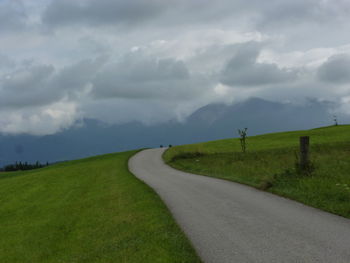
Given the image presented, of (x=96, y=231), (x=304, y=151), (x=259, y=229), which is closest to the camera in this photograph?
(x=259, y=229)

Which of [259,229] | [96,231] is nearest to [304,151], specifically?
[259,229]

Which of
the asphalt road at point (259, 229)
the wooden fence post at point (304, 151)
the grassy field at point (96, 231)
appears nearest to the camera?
the asphalt road at point (259, 229)

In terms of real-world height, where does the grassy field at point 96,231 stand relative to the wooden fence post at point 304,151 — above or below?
below

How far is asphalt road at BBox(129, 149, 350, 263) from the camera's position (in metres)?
8.12

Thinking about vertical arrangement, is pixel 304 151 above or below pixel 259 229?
above

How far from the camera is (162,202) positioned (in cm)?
1584

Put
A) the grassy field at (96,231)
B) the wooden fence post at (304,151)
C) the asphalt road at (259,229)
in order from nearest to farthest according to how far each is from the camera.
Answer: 1. the asphalt road at (259,229)
2. the grassy field at (96,231)
3. the wooden fence post at (304,151)

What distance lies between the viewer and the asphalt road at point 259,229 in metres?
8.12

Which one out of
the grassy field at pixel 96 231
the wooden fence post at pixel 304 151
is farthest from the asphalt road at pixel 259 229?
the wooden fence post at pixel 304 151

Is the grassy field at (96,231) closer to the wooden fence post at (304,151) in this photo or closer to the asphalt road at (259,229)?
the asphalt road at (259,229)

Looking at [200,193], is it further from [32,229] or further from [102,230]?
[32,229]

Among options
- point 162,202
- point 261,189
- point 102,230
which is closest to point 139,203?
point 162,202

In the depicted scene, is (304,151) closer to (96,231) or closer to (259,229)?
(259,229)

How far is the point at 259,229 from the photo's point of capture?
10328 mm
